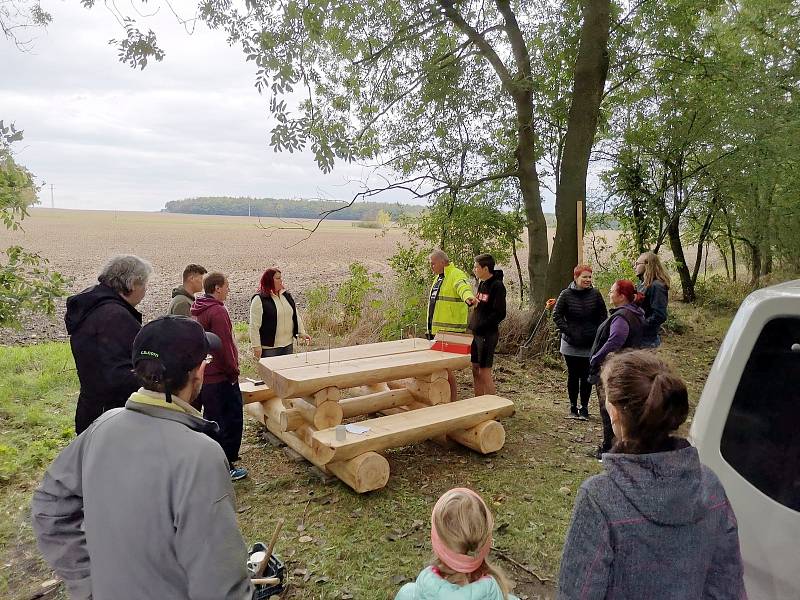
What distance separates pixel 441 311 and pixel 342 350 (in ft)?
4.07

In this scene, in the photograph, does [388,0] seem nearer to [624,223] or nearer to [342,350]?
[342,350]

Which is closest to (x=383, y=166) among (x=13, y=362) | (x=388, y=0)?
(x=388, y=0)

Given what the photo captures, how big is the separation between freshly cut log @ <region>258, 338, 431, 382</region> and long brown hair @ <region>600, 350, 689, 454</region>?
388 cm

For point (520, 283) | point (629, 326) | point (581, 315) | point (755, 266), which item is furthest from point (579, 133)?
point (755, 266)

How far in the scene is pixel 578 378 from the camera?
6469mm

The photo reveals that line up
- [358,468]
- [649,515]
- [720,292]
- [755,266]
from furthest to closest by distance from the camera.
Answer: [755,266] → [720,292] → [358,468] → [649,515]

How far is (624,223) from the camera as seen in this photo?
42.8 feet

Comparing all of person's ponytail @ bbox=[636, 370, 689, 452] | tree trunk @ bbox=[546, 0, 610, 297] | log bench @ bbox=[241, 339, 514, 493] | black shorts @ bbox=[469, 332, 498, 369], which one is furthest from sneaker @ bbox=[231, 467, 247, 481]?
tree trunk @ bbox=[546, 0, 610, 297]

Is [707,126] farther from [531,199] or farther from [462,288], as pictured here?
[462,288]

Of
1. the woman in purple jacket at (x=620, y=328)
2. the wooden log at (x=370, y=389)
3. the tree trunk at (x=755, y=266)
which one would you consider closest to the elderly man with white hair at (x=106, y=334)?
the wooden log at (x=370, y=389)

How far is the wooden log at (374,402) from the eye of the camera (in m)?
5.60

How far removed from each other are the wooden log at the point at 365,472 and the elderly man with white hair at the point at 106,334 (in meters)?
1.83

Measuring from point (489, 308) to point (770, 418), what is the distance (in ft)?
15.3

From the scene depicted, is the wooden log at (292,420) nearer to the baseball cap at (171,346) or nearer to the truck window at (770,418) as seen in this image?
the baseball cap at (171,346)
